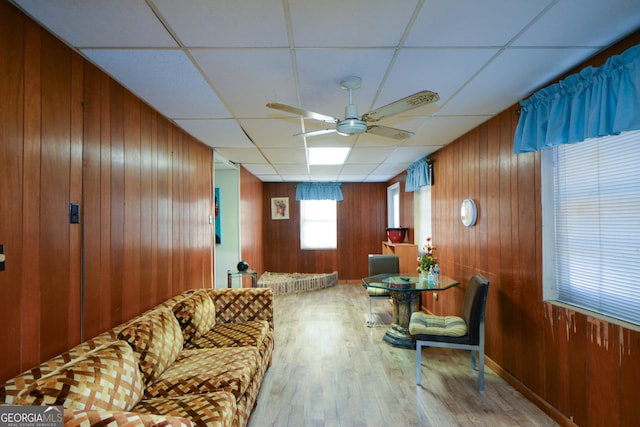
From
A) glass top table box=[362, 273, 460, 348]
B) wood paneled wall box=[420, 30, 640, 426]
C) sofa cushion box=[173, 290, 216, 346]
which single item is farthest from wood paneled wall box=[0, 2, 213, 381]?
wood paneled wall box=[420, 30, 640, 426]

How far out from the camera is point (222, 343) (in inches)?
101

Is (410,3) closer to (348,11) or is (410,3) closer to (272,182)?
(348,11)

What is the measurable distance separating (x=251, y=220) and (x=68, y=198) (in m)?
4.40

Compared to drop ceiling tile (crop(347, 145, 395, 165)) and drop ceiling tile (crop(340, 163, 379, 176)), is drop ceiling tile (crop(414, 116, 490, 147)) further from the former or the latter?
drop ceiling tile (crop(340, 163, 379, 176))

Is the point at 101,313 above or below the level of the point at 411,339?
above

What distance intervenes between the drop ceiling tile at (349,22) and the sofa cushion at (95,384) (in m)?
1.96

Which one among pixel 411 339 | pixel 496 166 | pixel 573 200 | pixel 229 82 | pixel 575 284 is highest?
pixel 229 82

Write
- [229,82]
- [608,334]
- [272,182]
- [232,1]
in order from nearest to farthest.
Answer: [232,1]
[608,334]
[229,82]
[272,182]

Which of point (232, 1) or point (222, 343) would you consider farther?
point (222, 343)

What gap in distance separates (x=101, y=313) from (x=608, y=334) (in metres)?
3.08

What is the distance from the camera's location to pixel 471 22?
156 cm

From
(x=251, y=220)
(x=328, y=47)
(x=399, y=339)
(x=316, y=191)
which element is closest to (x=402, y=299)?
(x=399, y=339)

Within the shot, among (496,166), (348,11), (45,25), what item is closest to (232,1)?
(348,11)

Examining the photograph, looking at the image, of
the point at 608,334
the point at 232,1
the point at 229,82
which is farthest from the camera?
the point at 229,82
